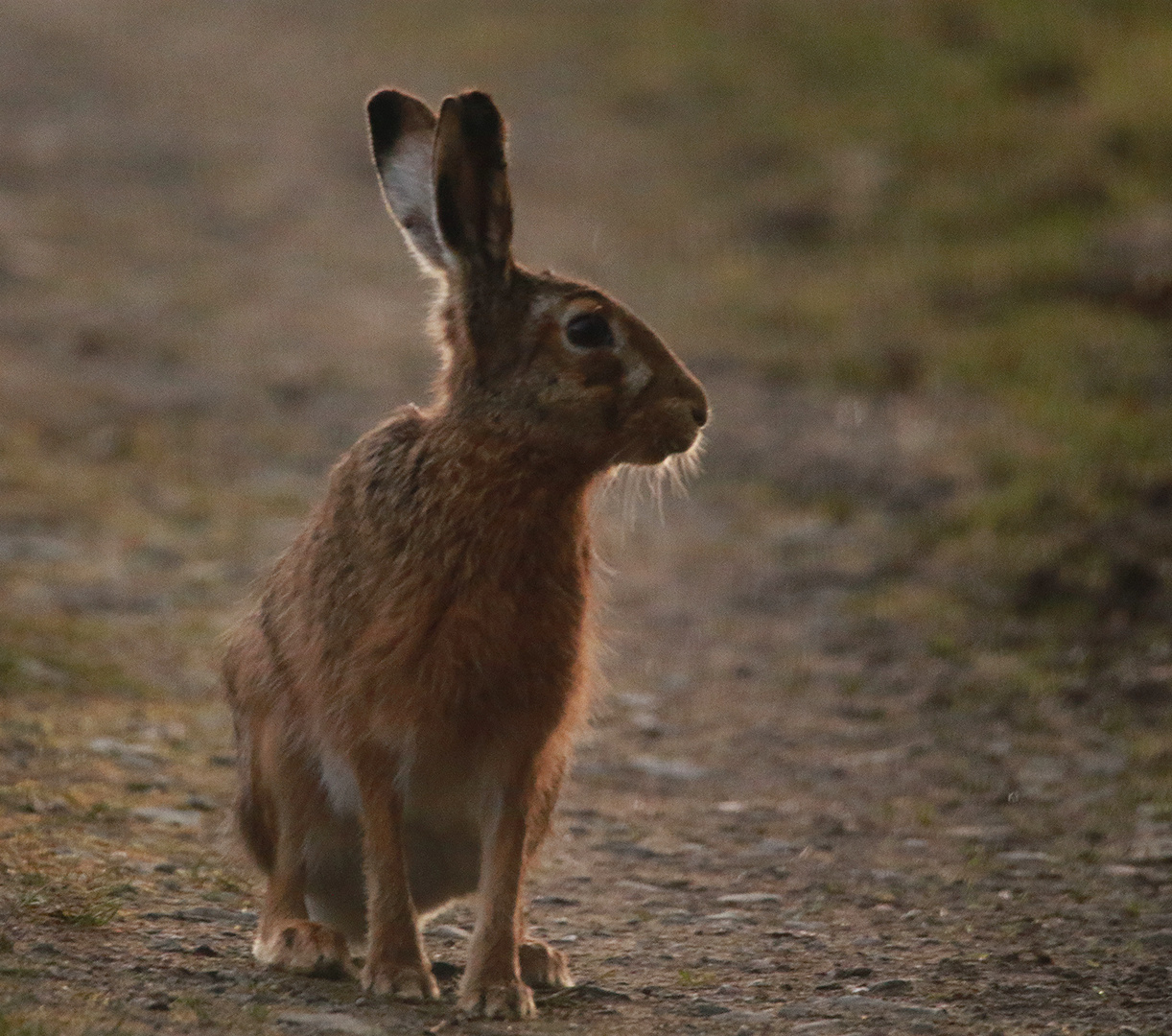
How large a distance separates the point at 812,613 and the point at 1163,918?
3.33 m

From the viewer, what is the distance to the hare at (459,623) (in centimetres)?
454

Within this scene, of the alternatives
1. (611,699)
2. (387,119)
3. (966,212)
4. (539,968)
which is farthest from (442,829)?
(966,212)

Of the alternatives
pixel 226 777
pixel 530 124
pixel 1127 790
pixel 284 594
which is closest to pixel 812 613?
pixel 1127 790

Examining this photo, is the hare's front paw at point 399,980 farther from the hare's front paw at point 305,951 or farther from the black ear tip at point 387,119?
the black ear tip at point 387,119

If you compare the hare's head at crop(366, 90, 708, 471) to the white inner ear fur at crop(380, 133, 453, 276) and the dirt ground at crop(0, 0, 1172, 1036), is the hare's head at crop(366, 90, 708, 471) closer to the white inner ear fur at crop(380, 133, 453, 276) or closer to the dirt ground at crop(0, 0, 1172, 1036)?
the white inner ear fur at crop(380, 133, 453, 276)

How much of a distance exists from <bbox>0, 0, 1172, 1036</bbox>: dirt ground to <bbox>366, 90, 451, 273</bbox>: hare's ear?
3.05ft

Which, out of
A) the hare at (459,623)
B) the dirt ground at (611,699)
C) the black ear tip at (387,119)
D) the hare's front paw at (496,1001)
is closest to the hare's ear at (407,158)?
the black ear tip at (387,119)

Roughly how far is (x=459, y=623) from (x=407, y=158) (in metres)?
1.30

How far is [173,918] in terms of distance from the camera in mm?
4996

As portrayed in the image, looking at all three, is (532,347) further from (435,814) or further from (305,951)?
(305,951)

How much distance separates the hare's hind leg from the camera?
471 cm

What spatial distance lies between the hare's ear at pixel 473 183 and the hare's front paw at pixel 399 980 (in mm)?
1594

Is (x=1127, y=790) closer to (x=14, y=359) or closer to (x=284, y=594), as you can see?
(x=284, y=594)

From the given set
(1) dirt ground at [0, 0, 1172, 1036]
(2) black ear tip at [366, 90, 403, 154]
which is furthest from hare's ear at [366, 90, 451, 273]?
(1) dirt ground at [0, 0, 1172, 1036]
